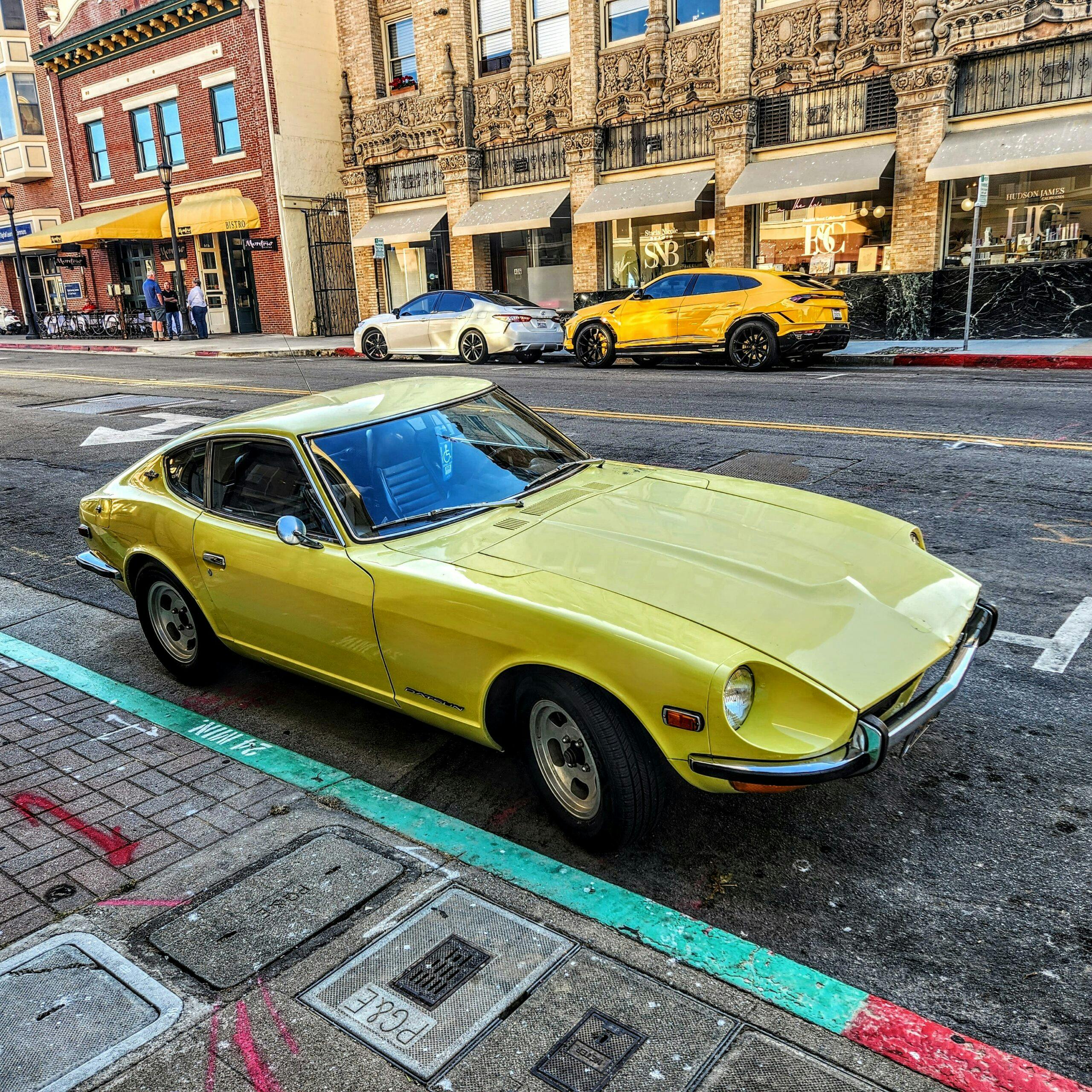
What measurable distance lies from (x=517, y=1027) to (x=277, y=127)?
1245 inches

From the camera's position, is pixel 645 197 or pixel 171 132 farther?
pixel 171 132

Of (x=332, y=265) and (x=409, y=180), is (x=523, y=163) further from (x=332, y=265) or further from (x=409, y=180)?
(x=332, y=265)

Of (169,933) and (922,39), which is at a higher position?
(922,39)

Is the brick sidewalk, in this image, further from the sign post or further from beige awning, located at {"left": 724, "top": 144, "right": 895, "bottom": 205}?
beige awning, located at {"left": 724, "top": 144, "right": 895, "bottom": 205}

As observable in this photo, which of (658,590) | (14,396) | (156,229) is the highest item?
(156,229)

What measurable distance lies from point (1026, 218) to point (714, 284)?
6.95 meters

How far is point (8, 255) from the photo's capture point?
42594 millimetres

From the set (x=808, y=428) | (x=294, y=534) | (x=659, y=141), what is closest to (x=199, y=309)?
(x=659, y=141)

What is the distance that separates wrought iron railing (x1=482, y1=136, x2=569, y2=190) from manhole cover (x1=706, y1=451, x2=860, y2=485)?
59.8 ft

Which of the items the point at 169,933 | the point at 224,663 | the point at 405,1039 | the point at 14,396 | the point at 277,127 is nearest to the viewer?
the point at 405,1039

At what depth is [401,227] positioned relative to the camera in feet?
92.8

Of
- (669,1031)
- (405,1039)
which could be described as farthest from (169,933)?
(669,1031)

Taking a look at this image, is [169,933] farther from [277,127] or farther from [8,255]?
[8,255]

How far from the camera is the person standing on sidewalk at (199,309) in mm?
30953
